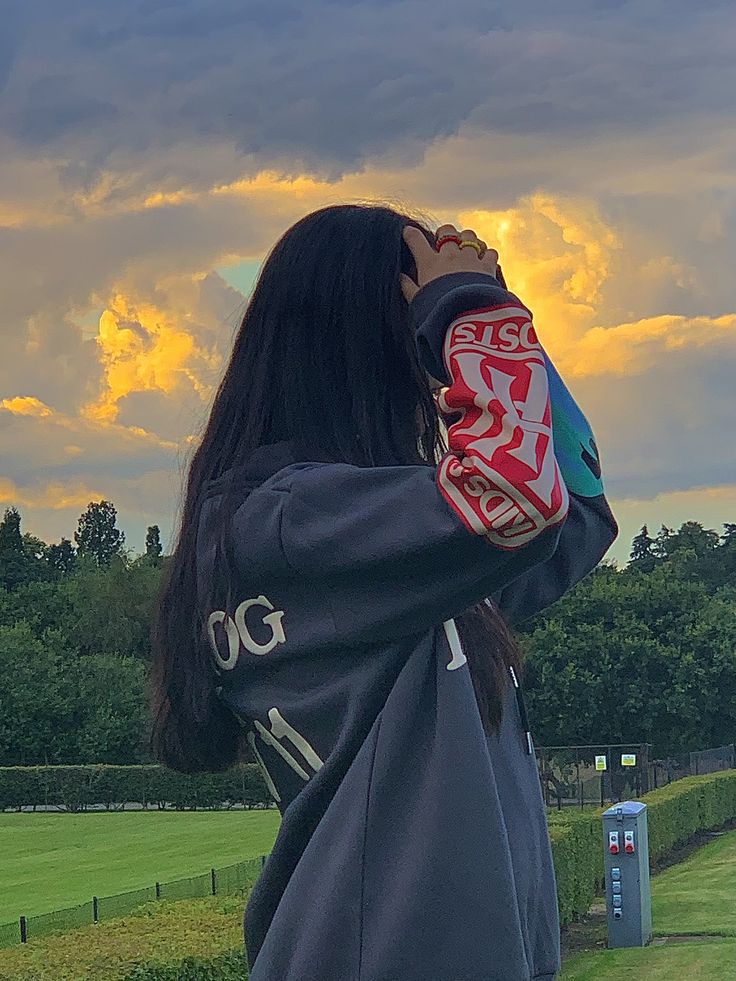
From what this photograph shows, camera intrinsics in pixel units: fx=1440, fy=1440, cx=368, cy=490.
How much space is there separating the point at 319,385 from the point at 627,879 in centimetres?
1087

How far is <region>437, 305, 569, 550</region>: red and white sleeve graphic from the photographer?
156 centimetres

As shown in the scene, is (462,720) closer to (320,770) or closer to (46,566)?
(320,770)

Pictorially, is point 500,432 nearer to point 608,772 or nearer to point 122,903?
point 122,903

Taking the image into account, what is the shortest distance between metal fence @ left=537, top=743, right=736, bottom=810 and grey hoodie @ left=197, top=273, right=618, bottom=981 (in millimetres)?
25274

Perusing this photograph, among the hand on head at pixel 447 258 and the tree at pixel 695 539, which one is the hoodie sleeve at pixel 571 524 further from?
the tree at pixel 695 539

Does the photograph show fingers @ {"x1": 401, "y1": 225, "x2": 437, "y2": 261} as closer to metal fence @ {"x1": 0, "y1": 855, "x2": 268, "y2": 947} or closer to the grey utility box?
metal fence @ {"x1": 0, "y1": 855, "x2": 268, "y2": 947}

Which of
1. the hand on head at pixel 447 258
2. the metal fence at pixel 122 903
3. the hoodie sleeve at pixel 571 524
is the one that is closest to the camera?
the hand on head at pixel 447 258

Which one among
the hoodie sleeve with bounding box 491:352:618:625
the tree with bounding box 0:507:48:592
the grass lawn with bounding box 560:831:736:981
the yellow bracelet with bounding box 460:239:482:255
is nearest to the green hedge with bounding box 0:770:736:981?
the grass lawn with bounding box 560:831:736:981

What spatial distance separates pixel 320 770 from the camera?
1.65 m

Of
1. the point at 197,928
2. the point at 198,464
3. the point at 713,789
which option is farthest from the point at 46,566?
the point at 198,464

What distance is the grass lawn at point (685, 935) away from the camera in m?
10.2

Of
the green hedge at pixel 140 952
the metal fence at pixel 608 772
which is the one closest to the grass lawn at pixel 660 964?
the green hedge at pixel 140 952

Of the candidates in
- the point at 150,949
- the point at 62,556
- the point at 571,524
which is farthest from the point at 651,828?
the point at 62,556

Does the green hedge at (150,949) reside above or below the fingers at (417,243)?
below
